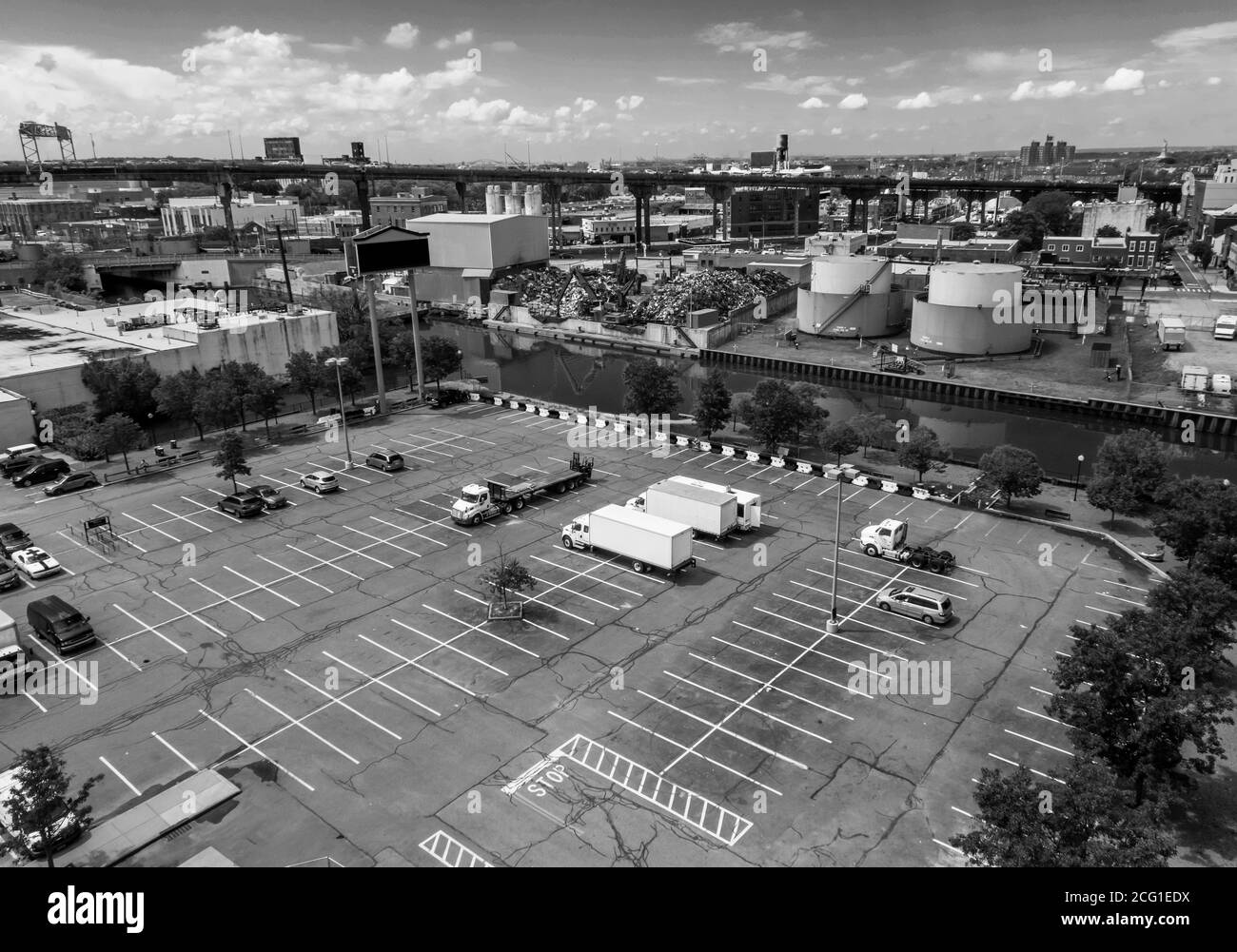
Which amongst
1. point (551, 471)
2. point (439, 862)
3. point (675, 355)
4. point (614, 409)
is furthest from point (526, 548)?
point (675, 355)

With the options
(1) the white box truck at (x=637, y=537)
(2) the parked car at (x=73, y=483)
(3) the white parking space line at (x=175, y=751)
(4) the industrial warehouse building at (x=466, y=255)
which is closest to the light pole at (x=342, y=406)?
(2) the parked car at (x=73, y=483)

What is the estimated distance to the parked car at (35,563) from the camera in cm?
2767

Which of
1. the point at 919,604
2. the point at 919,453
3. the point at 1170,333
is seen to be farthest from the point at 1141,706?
the point at 1170,333

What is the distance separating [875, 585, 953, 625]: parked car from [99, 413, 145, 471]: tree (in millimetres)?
33834

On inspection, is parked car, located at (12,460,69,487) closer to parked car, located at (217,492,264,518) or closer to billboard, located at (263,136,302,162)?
parked car, located at (217,492,264,518)

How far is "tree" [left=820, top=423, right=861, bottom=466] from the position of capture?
37.1 metres

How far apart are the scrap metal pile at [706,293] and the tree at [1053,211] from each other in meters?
62.5

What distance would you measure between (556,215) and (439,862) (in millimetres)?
149048

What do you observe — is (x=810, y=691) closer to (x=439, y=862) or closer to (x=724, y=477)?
(x=439, y=862)

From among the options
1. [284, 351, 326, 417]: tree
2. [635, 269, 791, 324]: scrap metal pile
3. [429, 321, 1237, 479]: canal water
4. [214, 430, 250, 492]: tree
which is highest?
[635, 269, 791, 324]: scrap metal pile

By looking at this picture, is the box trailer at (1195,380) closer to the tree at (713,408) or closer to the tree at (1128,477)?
the tree at (1128,477)

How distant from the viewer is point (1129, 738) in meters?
15.8

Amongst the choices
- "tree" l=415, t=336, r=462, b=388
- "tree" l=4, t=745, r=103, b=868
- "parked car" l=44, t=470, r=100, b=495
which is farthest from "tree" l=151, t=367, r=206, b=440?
"tree" l=4, t=745, r=103, b=868

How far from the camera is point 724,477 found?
120 ft
